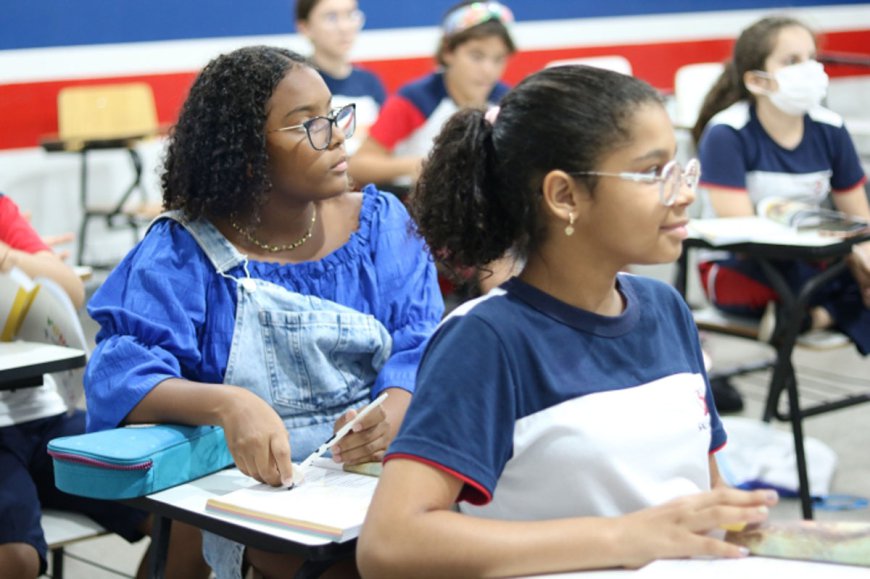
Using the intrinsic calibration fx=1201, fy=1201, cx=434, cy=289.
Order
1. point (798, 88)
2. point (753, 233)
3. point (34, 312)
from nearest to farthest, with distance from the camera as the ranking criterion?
1. point (34, 312)
2. point (753, 233)
3. point (798, 88)

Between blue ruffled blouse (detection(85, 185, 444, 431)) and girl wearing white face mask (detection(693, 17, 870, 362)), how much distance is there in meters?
1.65

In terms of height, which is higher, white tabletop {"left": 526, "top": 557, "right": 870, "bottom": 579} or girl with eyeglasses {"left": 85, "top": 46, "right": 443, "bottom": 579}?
girl with eyeglasses {"left": 85, "top": 46, "right": 443, "bottom": 579}

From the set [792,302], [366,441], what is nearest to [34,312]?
[366,441]

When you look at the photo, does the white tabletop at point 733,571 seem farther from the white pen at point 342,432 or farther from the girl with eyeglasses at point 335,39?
the girl with eyeglasses at point 335,39

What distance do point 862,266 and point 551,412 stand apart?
2.12 meters

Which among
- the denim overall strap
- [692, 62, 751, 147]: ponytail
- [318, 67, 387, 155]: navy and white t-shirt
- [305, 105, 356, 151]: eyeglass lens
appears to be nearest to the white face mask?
[692, 62, 751, 147]: ponytail

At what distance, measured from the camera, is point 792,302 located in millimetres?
3146

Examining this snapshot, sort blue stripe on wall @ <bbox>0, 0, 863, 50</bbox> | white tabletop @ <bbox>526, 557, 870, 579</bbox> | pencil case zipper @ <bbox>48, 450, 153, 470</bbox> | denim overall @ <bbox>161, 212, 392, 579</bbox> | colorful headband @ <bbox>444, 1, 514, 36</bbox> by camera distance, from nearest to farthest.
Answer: white tabletop @ <bbox>526, 557, 870, 579</bbox>, pencil case zipper @ <bbox>48, 450, 153, 470</bbox>, denim overall @ <bbox>161, 212, 392, 579</bbox>, colorful headband @ <bbox>444, 1, 514, 36</bbox>, blue stripe on wall @ <bbox>0, 0, 863, 50</bbox>

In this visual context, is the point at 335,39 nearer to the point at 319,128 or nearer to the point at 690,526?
the point at 319,128

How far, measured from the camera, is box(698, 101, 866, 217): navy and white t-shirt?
3.44 metres

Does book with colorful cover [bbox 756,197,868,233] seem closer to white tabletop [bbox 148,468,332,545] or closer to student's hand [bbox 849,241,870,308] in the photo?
student's hand [bbox 849,241,870,308]

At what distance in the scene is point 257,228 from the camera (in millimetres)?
1917

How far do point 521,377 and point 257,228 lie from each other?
2.47 feet

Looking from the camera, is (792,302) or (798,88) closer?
(792,302)
